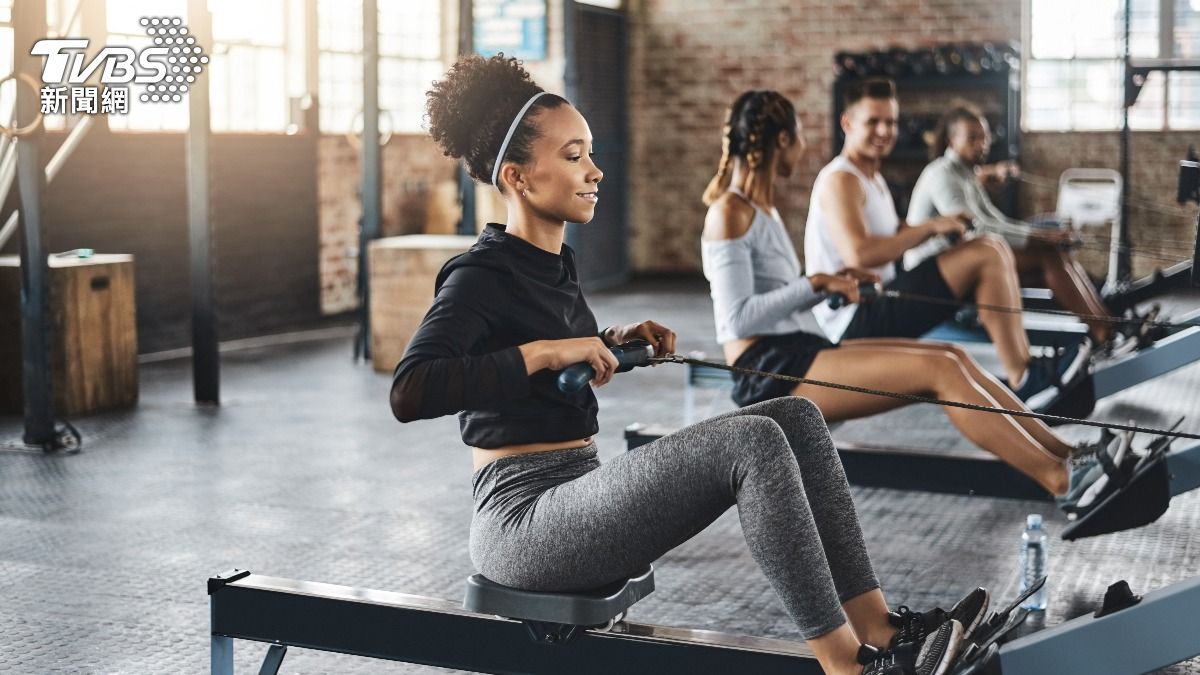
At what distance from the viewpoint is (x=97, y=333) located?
578 cm

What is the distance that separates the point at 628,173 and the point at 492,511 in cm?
958

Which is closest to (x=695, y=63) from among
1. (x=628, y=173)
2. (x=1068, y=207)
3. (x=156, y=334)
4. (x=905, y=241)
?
(x=628, y=173)

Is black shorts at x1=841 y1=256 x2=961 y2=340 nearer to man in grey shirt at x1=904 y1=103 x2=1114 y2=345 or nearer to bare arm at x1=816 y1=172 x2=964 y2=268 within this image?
bare arm at x1=816 y1=172 x2=964 y2=268

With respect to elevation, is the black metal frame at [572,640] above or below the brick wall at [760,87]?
below

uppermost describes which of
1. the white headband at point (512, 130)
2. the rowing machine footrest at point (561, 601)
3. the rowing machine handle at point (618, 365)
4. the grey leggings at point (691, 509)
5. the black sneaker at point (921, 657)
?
the white headband at point (512, 130)

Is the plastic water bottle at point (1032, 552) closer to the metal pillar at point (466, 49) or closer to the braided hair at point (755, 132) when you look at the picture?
the braided hair at point (755, 132)

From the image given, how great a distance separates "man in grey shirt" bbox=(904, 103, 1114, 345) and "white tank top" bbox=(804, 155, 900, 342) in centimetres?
104

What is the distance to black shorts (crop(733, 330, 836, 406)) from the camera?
3744 mm

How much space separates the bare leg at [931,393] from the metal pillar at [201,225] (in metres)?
2.98

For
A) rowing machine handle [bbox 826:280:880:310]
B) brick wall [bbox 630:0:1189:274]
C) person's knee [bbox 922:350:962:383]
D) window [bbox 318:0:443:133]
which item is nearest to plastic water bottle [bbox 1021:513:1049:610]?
Result: person's knee [bbox 922:350:962:383]

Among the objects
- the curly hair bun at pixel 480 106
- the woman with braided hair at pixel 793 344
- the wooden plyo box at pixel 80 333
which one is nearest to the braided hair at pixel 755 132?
the woman with braided hair at pixel 793 344

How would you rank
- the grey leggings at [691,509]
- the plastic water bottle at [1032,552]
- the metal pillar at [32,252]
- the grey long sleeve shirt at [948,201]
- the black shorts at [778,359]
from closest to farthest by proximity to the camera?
the grey leggings at [691,509] < the plastic water bottle at [1032,552] < the black shorts at [778,359] < the metal pillar at [32,252] < the grey long sleeve shirt at [948,201]

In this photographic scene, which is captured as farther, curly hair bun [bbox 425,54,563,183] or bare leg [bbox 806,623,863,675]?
curly hair bun [bbox 425,54,563,183]

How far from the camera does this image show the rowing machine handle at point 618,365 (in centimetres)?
204
